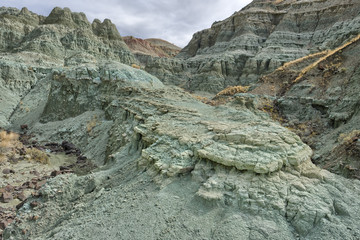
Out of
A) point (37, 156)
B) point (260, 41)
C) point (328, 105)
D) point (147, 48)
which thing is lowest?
point (37, 156)

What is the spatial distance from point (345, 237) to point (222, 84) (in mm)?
45645

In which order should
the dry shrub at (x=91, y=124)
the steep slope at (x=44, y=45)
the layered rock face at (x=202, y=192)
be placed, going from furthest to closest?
1. the steep slope at (x=44, y=45)
2. the dry shrub at (x=91, y=124)
3. the layered rock face at (x=202, y=192)

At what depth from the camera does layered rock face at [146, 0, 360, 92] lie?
140 ft

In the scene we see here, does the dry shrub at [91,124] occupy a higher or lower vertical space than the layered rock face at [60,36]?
lower

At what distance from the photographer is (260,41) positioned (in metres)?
52.5

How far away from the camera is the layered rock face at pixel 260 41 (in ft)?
140

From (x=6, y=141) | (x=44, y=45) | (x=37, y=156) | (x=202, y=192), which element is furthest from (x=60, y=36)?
(x=202, y=192)

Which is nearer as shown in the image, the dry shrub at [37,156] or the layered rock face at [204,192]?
the layered rock face at [204,192]

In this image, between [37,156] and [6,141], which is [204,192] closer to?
[37,156]

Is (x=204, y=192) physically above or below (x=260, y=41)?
below

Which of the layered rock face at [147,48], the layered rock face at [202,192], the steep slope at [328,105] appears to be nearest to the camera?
the layered rock face at [202,192]

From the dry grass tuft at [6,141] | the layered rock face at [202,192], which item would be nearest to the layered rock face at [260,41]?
the layered rock face at [202,192]

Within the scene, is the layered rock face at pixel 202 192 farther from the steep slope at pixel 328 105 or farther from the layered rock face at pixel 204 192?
the steep slope at pixel 328 105

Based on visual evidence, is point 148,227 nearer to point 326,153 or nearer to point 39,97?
point 326,153
